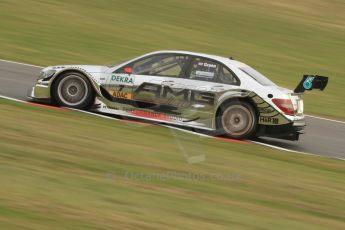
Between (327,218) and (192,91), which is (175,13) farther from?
(327,218)

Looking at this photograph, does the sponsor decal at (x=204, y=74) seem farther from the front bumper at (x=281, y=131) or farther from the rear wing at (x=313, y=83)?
the rear wing at (x=313, y=83)

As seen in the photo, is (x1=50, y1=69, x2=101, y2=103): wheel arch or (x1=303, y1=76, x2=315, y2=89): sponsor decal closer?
(x1=303, y1=76, x2=315, y2=89): sponsor decal

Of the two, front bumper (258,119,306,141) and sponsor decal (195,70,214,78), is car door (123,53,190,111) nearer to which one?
sponsor decal (195,70,214,78)

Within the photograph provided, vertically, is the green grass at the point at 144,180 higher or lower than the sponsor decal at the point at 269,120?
lower

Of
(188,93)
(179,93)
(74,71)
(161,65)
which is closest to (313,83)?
(188,93)

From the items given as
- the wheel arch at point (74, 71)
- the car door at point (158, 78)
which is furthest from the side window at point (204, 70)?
the wheel arch at point (74, 71)

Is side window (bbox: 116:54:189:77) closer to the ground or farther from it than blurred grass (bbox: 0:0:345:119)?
closer to the ground

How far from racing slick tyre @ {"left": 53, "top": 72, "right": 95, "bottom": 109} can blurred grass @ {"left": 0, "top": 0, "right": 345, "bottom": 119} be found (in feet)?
20.5

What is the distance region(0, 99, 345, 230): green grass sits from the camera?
6812 mm

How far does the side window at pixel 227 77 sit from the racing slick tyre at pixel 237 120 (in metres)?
0.37

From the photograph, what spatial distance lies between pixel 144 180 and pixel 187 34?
54.5ft

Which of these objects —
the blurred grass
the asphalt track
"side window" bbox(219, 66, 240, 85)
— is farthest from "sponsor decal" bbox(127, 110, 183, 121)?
the blurred grass

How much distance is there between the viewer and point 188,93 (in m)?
12.1

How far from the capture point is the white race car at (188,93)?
12102 mm
